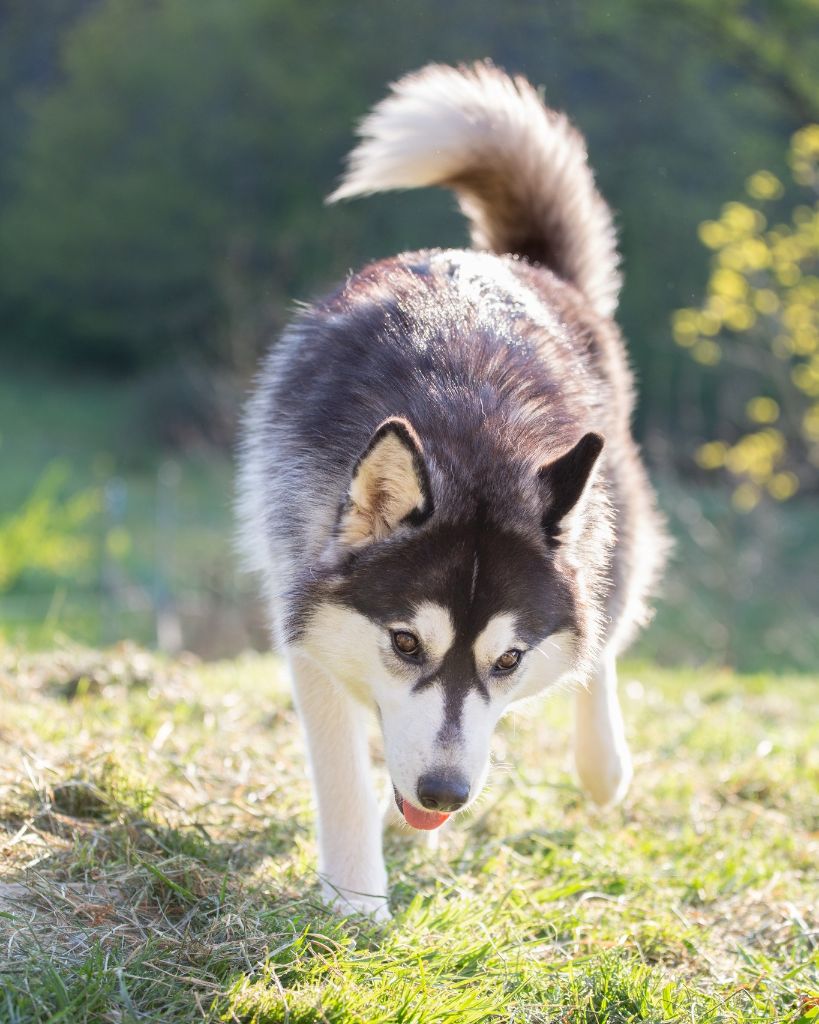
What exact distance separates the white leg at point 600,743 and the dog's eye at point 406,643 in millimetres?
1101

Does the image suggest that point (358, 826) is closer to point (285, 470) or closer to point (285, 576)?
point (285, 576)

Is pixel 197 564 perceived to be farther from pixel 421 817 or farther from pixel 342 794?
pixel 421 817

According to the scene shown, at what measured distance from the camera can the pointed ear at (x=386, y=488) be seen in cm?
251

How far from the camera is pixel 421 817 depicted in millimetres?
2748

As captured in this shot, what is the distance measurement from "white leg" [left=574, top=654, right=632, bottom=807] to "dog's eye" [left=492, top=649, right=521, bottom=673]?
90 centimetres

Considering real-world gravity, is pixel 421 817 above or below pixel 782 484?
above

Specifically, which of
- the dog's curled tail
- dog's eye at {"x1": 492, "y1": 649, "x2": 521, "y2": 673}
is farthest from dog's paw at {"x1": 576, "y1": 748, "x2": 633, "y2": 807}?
the dog's curled tail

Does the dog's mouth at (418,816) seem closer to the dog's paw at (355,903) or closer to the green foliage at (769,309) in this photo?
the dog's paw at (355,903)

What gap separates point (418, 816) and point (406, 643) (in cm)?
40

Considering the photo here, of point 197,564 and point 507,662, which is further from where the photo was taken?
point 197,564

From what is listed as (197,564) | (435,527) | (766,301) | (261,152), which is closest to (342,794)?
(435,527)

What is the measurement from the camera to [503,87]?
4406 millimetres

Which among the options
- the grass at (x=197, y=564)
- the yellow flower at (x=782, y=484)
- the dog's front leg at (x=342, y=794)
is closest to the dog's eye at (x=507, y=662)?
the dog's front leg at (x=342, y=794)

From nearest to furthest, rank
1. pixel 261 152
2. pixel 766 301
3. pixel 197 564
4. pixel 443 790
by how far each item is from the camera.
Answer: pixel 443 790
pixel 766 301
pixel 197 564
pixel 261 152
